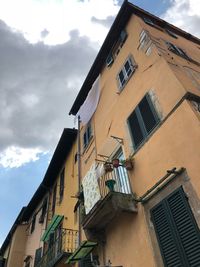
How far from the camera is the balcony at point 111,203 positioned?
682cm

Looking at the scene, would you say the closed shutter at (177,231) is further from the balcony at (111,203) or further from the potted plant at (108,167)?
the potted plant at (108,167)

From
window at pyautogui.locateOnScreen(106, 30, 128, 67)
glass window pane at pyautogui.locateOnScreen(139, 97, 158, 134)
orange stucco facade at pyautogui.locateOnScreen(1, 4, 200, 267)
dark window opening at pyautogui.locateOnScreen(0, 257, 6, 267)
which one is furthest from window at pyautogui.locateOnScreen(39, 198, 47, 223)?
glass window pane at pyautogui.locateOnScreen(139, 97, 158, 134)

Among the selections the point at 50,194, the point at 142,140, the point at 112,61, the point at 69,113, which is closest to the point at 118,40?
the point at 112,61

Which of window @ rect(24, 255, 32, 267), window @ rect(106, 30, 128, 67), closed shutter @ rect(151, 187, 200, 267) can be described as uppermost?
window @ rect(106, 30, 128, 67)

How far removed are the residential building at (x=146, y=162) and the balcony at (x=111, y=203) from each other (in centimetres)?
3

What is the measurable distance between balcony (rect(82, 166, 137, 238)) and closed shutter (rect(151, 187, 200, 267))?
40.4 inches

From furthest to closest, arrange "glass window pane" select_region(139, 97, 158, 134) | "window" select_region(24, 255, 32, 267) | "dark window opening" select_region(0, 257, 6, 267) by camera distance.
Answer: "dark window opening" select_region(0, 257, 6, 267) → "window" select_region(24, 255, 32, 267) → "glass window pane" select_region(139, 97, 158, 134)

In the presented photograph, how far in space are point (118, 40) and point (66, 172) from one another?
302 inches

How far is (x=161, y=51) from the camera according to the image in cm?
864

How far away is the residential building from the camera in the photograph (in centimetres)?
538

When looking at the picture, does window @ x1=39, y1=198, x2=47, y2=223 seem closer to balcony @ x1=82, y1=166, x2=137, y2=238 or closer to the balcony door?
balcony @ x1=82, y1=166, x2=137, y2=238

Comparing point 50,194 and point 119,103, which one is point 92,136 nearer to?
point 119,103

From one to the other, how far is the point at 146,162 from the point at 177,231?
2.19m

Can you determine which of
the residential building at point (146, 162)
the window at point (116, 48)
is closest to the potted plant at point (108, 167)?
the residential building at point (146, 162)
